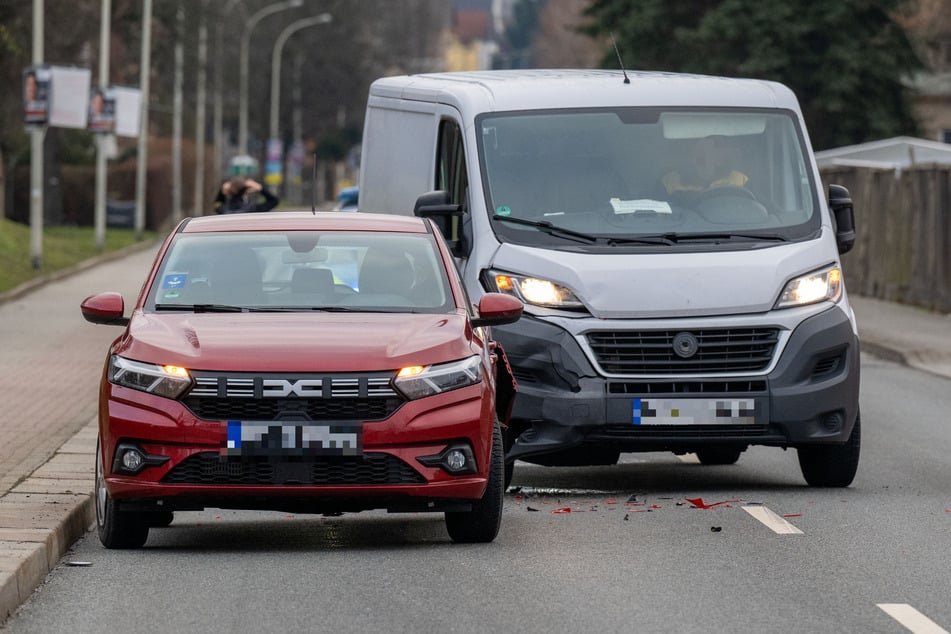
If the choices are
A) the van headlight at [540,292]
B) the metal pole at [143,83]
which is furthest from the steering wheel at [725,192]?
the metal pole at [143,83]

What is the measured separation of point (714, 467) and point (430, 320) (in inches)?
162

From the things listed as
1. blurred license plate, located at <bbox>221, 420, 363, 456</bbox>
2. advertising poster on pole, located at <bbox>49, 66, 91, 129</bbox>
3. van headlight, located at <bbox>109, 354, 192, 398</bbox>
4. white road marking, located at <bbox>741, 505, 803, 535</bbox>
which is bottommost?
advertising poster on pole, located at <bbox>49, 66, 91, 129</bbox>

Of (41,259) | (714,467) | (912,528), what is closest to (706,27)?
(41,259)

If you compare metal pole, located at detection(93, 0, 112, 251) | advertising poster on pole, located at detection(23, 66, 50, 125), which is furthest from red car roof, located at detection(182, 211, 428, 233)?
metal pole, located at detection(93, 0, 112, 251)

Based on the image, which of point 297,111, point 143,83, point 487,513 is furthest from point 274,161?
point 487,513

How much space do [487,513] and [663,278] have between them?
207cm

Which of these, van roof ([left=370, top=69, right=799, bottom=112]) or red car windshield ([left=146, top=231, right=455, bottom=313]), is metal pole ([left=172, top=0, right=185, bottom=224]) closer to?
van roof ([left=370, top=69, right=799, bottom=112])

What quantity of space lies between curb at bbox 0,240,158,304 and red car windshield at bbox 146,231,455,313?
1879 centimetres

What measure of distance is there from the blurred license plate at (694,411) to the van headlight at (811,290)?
0.57 meters

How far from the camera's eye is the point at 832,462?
1127 centimetres

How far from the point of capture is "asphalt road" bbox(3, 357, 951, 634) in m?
7.33

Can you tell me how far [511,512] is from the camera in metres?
10.4

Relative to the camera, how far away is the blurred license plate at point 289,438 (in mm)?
8469

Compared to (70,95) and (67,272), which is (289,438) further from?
(70,95)
